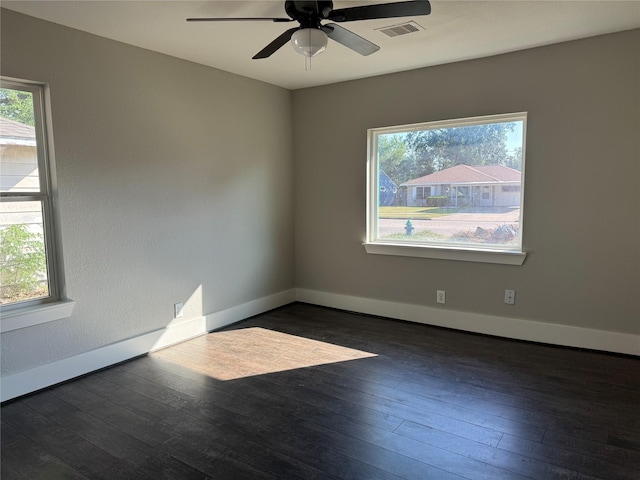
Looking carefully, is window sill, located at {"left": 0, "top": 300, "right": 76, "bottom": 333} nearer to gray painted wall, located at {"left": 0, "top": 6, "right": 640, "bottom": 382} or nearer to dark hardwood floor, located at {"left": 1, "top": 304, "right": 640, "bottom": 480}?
gray painted wall, located at {"left": 0, "top": 6, "right": 640, "bottom": 382}

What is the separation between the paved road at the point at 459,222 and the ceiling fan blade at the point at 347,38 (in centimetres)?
191

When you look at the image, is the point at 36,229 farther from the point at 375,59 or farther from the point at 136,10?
the point at 375,59

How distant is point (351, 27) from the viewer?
2867mm

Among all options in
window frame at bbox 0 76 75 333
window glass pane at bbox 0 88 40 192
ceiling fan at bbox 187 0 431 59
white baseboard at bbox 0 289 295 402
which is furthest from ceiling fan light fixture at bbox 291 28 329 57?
white baseboard at bbox 0 289 295 402

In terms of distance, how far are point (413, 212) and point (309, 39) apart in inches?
90.2

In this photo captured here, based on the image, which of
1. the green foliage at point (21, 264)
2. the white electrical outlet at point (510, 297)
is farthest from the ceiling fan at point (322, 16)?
the white electrical outlet at point (510, 297)

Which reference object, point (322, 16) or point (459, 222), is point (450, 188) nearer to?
point (459, 222)

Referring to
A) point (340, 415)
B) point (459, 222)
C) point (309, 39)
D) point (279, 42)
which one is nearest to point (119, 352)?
point (340, 415)

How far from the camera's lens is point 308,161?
470 cm

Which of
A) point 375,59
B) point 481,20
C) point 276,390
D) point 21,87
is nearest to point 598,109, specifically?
point 481,20

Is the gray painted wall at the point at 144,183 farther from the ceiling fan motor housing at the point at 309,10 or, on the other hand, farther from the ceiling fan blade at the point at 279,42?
the ceiling fan motor housing at the point at 309,10

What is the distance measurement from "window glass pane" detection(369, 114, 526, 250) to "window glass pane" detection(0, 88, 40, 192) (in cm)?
296

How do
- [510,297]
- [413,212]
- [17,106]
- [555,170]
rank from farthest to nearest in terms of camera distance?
[413,212] < [510,297] < [555,170] < [17,106]

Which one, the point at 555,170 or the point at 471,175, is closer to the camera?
the point at 555,170
